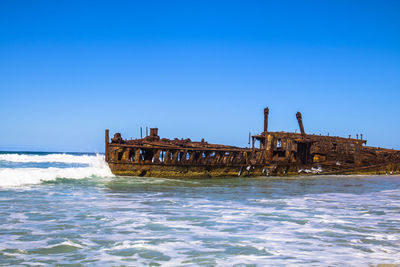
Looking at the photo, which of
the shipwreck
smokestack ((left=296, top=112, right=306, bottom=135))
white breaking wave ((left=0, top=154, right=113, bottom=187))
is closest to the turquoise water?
white breaking wave ((left=0, top=154, right=113, bottom=187))

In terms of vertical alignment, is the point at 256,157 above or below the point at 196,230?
above

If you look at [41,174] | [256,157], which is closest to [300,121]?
[256,157]

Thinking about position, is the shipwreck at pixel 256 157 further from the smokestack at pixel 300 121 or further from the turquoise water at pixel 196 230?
the turquoise water at pixel 196 230

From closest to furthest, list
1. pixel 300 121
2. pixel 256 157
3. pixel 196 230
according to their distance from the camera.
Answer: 1. pixel 196 230
2. pixel 256 157
3. pixel 300 121

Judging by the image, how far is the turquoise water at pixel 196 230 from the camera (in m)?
A: 6.34

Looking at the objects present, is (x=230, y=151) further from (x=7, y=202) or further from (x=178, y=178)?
(x=7, y=202)

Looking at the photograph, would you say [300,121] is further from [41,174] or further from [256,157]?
[41,174]

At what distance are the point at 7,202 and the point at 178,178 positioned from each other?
39.5ft

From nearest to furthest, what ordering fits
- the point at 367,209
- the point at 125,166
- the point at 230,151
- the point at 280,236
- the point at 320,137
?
the point at 280,236
the point at 367,209
the point at 125,166
the point at 230,151
the point at 320,137

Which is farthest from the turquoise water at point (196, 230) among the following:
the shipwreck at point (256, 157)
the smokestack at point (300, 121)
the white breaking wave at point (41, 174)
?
the smokestack at point (300, 121)

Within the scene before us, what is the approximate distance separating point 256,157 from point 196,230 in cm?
1878

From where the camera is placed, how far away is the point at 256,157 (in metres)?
26.7

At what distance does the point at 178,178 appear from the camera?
2303cm

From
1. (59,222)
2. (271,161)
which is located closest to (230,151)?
(271,161)
